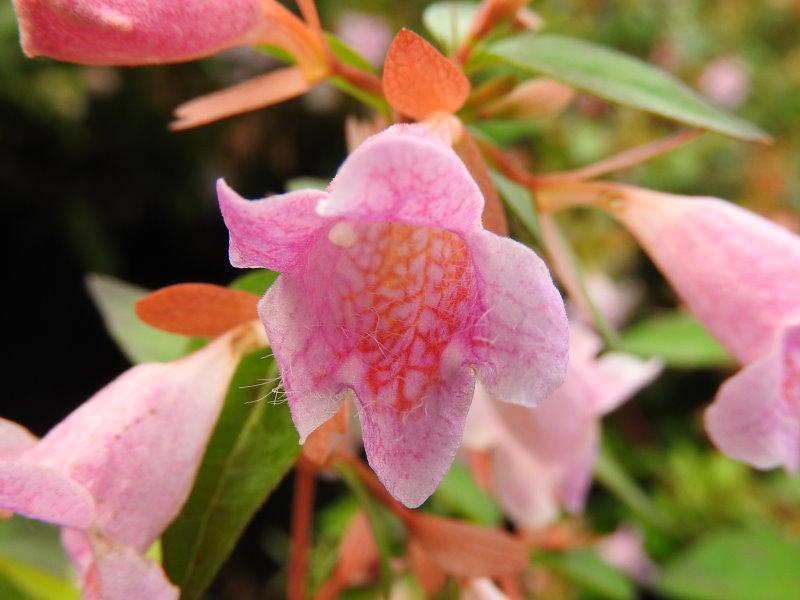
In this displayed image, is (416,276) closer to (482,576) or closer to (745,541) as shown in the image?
(482,576)

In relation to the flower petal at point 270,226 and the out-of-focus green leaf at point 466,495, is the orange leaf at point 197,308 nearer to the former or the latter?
the flower petal at point 270,226

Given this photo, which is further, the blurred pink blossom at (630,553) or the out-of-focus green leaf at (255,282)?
the blurred pink blossom at (630,553)

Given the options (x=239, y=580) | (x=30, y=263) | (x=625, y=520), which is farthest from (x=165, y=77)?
(x=625, y=520)

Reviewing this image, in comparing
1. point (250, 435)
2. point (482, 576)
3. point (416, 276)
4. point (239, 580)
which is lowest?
point (239, 580)

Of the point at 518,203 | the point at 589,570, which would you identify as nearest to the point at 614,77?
the point at 518,203

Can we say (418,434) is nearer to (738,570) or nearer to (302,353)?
→ (302,353)

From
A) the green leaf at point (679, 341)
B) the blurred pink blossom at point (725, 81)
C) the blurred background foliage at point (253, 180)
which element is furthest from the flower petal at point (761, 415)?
the blurred pink blossom at point (725, 81)
